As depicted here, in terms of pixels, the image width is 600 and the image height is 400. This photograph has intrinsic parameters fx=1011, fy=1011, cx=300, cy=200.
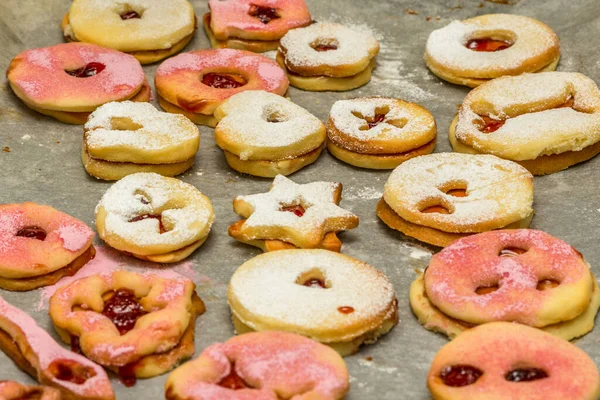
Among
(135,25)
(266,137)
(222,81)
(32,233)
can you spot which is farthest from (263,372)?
(135,25)

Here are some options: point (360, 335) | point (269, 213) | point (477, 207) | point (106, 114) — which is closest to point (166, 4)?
point (106, 114)

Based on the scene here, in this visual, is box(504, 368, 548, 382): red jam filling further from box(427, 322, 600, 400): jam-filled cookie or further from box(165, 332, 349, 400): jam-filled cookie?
box(165, 332, 349, 400): jam-filled cookie

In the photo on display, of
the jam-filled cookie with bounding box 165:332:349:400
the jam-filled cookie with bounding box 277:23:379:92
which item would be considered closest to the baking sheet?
the jam-filled cookie with bounding box 277:23:379:92

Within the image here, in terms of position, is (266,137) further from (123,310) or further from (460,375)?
(460,375)

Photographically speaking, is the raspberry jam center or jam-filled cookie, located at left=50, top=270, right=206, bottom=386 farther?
the raspberry jam center

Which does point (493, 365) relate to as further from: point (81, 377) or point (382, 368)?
point (81, 377)

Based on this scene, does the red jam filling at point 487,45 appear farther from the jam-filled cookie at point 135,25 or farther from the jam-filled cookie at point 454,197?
the jam-filled cookie at point 135,25

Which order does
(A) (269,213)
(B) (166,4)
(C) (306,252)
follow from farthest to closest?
1. (B) (166,4)
2. (A) (269,213)
3. (C) (306,252)
